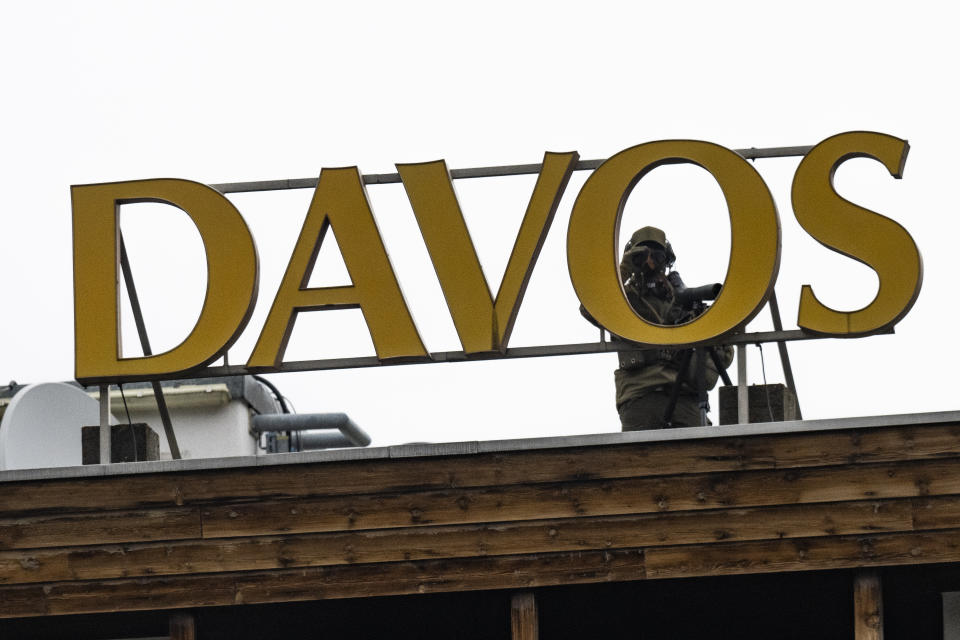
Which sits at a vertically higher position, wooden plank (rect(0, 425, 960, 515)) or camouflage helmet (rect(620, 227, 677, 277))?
camouflage helmet (rect(620, 227, 677, 277))

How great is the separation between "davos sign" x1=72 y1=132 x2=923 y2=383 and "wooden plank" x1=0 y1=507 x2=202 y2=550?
1040mm

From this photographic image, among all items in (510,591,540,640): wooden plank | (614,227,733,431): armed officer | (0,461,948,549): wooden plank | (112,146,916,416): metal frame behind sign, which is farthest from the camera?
(614,227,733,431): armed officer

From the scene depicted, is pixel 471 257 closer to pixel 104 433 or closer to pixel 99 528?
pixel 104 433

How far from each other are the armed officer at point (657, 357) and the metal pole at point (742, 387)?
551 millimetres

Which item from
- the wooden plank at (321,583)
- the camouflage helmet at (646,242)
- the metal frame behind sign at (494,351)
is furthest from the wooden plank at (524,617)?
the camouflage helmet at (646,242)

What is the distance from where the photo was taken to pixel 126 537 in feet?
31.9

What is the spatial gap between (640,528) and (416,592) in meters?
1.35

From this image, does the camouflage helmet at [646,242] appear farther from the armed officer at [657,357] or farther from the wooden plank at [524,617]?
the wooden plank at [524,617]

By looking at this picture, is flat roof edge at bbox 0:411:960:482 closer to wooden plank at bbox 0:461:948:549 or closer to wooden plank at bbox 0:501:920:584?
wooden plank at bbox 0:461:948:549

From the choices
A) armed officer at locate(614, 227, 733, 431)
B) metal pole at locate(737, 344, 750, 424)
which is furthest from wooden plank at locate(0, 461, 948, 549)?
armed officer at locate(614, 227, 733, 431)

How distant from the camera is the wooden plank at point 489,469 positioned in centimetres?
942

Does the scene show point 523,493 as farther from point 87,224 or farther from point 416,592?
point 87,224

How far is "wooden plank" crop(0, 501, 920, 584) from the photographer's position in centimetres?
940

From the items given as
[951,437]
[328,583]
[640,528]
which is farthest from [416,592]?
[951,437]
